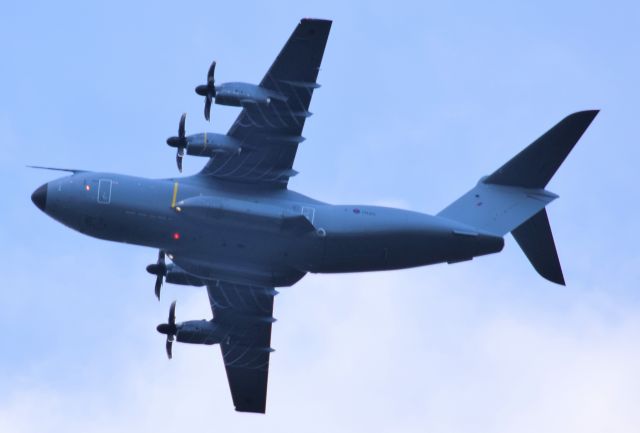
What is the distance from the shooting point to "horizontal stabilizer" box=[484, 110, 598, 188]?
122 ft

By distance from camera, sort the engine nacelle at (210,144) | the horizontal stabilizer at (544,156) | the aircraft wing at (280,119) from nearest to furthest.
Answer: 1. the aircraft wing at (280,119)
2. the engine nacelle at (210,144)
3. the horizontal stabilizer at (544,156)

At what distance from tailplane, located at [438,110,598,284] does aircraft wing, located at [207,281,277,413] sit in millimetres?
6544

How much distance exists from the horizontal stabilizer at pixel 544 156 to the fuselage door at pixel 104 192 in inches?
446

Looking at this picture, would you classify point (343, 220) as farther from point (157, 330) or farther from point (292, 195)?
point (157, 330)

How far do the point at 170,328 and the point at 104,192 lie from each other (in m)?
6.19

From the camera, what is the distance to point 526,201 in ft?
127

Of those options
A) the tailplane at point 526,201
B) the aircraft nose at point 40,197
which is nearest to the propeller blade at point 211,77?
the aircraft nose at point 40,197

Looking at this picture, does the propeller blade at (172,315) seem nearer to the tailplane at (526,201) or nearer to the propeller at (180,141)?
the propeller at (180,141)

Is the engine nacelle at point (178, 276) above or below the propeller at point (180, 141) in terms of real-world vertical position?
below

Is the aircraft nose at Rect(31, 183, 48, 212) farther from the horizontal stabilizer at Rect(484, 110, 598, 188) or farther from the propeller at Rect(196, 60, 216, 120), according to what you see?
the horizontal stabilizer at Rect(484, 110, 598, 188)

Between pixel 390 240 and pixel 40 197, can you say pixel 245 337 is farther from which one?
pixel 40 197

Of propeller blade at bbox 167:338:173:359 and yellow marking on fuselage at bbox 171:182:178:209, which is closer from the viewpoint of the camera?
yellow marking on fuselage at bbox 171:182:178:209

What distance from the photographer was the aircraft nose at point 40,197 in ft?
120

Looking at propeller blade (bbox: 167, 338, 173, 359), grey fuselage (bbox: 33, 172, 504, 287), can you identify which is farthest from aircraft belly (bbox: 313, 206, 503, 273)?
propeller blade (bbox: 167, 338, 173, 359)
